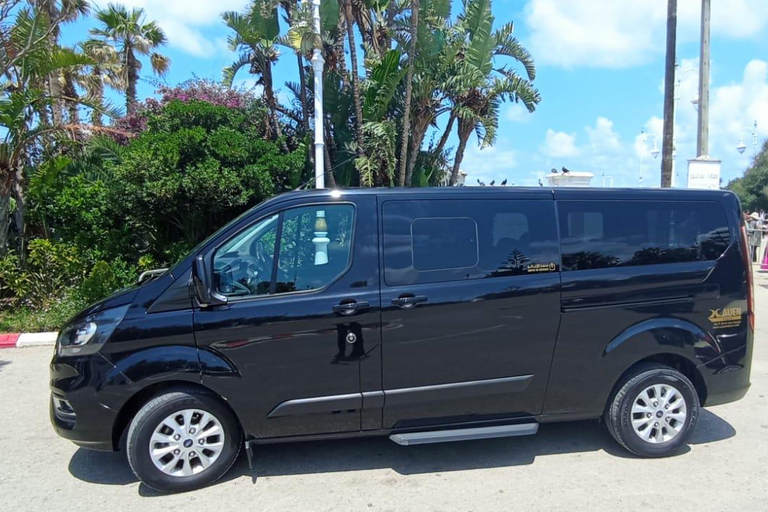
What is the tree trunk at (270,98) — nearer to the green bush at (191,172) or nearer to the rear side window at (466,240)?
the green bush at (191,172)

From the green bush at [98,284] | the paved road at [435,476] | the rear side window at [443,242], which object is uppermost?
the rear side window at [443,242]

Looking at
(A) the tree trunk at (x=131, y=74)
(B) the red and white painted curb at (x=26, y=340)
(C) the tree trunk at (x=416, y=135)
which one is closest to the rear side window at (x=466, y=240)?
(B) the red and white painted curb at (x=26, y=340)

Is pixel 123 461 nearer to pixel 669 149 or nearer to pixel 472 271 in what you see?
pixel 472 271

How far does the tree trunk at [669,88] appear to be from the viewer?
11.7 metres

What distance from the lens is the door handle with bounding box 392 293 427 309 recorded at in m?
3.71

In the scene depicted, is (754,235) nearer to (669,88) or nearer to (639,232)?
(669,88)

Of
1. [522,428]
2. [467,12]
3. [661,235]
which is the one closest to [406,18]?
[467,12]

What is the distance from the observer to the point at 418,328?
3.73 metres

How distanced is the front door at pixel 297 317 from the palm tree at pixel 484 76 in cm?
852

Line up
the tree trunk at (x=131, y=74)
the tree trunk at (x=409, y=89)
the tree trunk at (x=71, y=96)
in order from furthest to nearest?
the tree trunk at (x=131, y=74) → the tree trunk at (x=71, y=96) → the tree trunk at (x=409, y=89)

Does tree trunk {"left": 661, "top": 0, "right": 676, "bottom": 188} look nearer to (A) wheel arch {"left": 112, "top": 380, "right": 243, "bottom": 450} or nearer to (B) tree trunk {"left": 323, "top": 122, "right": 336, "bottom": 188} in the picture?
(B) tree trunk {"left": 323, "top": 122, "right": 336, "bottom": 188}

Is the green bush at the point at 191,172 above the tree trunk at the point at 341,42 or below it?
below

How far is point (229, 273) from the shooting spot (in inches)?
147

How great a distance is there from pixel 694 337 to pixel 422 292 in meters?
2.23
